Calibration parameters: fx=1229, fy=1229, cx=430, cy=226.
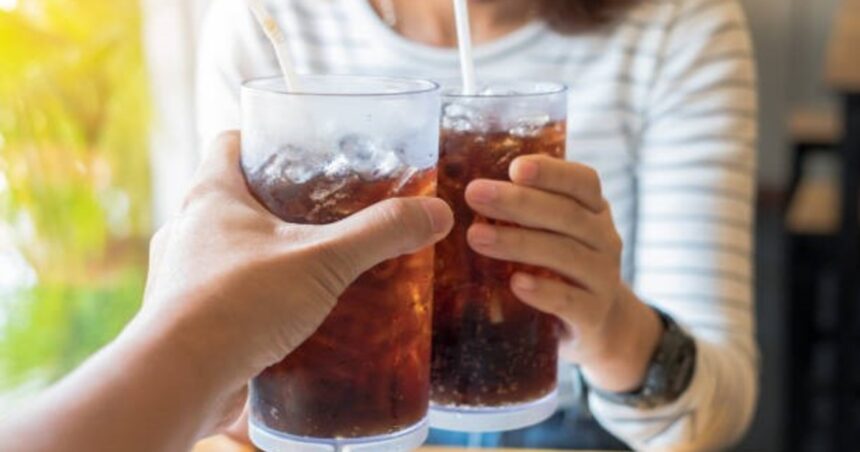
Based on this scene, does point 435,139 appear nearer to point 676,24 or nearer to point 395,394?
point 395,394

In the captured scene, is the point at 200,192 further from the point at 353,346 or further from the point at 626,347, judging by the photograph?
the point at 626,347

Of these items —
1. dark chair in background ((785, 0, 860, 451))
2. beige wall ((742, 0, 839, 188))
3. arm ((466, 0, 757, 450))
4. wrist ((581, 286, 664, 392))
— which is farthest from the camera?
beige wall ((742, 0, 839, 188))

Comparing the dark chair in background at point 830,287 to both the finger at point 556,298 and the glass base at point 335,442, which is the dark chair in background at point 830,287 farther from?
the glass base at point 335,442

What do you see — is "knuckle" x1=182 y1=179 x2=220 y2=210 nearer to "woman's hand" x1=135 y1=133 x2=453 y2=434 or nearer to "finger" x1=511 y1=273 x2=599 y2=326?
"woman's hand" x1=135 y1=133 x2=453 y2=434

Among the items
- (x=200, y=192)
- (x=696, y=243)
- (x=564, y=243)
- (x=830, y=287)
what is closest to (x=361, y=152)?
(x=200, y=192)

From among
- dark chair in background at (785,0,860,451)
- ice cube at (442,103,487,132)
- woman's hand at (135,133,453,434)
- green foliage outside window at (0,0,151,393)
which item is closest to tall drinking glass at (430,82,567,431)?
ice cube at (442,103,487,132)

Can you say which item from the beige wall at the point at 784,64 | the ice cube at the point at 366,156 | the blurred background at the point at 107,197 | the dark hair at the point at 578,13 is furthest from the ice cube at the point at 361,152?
the beige wall at the point at 784,64
